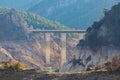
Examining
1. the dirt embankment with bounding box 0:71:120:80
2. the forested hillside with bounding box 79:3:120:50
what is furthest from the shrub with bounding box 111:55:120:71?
the forested hillside with bounding box 79:3:120:50

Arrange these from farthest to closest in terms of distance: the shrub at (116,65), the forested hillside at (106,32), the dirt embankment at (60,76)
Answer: the forested hillside at (106,32)
the shrub at (116,65)
the dirt embankment at (60,76)

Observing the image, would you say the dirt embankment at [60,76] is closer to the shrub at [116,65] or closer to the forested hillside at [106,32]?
the shrub at [116,65]

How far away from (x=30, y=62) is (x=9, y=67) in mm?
163241

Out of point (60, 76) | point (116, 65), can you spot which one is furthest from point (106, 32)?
point (60, 76)

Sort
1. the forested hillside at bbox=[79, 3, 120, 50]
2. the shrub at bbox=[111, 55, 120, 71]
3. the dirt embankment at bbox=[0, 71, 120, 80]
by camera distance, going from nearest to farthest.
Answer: the dirt embankment at bbox=[0, 71, 120, 80], the shrub at bbox=[111, 55, 120, 71], the forested hillside at bbox=[79, 3, 120, 50]

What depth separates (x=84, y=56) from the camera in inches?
4373

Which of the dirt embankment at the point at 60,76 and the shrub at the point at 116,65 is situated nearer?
the dirt embankment at the point at 60,76

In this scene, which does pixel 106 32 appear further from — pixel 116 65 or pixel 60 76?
pixel 60 76

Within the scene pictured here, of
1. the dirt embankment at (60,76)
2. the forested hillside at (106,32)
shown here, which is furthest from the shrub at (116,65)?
the forested hillside at (106,32)

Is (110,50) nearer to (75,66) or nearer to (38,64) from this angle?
(75,66)

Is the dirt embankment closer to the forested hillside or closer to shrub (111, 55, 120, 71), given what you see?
shrub (111, 55, 120, 71)

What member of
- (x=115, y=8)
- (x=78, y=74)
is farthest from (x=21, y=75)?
Answer: (x=115, y=8)

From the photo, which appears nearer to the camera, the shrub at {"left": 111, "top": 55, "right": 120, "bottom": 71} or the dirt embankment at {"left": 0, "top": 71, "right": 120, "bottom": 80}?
the dirt embankment at {"left": 0, "top": 71, "right": 120, "bottom": 80}

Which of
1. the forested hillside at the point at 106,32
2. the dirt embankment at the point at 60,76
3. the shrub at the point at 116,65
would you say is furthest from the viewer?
the forested hillside at the point at 106,32
